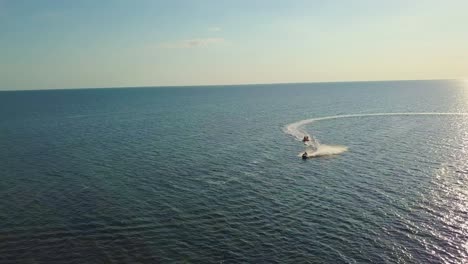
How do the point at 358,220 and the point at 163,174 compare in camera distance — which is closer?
the point at 358,220

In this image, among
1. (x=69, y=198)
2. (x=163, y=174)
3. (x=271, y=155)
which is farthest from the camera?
(x=271, y=155)

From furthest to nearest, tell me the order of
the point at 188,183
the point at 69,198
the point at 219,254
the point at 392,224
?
1. the point at 188,183
2. the point at 69,198
3. the point at 392,224
4. the point at 219,254

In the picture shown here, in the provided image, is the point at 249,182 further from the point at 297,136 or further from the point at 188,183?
the point at 297,136

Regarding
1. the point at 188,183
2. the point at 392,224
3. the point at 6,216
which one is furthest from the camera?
the point at 188,183

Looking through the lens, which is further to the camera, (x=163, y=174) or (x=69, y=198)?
(x=163, y=174)

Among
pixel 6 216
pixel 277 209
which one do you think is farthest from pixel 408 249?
pixel 6 216

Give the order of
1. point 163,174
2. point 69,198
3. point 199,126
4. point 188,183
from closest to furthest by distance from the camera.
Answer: point 69,198
point 188,183
point 163,174
point 199,126

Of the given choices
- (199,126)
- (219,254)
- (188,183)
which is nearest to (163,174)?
(188,183)

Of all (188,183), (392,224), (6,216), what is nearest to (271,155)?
(188,183)

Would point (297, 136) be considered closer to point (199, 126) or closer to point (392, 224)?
point (199, 126)
